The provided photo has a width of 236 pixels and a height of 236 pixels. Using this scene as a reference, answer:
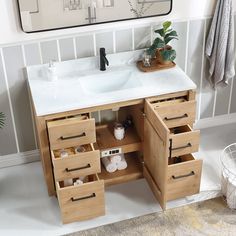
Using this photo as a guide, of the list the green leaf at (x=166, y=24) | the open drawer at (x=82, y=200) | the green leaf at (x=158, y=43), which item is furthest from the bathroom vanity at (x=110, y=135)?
the green leaf at (x=166, y=24)

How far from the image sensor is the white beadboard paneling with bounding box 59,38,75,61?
2.86m

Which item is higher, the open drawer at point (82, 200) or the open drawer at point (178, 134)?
the open drawer at point (178, 134)

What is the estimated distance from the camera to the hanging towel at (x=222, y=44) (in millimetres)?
2953

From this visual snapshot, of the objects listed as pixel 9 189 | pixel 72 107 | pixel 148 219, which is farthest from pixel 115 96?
pixel 9 189

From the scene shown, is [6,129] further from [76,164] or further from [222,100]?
[222,100]

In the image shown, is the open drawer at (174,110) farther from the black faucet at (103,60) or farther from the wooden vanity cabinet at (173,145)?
the black faucet at (103,60)

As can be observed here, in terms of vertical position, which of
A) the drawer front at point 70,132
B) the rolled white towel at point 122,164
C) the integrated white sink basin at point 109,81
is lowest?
the rolled white towel at point 122,164

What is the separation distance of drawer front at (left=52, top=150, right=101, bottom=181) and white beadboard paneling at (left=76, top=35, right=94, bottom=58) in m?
0.70

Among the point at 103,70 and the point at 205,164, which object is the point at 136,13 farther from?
the point at 205,164

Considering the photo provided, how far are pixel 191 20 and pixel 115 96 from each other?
2.59ft

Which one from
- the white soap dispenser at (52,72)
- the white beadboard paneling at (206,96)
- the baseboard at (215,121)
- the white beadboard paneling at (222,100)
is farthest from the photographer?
the baseboard at (215,121)

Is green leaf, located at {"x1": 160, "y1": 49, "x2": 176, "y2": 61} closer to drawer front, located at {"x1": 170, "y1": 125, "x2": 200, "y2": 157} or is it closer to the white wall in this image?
the white wall

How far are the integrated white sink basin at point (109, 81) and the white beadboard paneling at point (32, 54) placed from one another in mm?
306

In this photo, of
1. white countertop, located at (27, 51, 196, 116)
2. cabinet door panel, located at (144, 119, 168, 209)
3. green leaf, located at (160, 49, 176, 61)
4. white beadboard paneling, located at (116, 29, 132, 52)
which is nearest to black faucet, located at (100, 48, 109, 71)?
white countertop, located at (27, 51, 196, 116)
